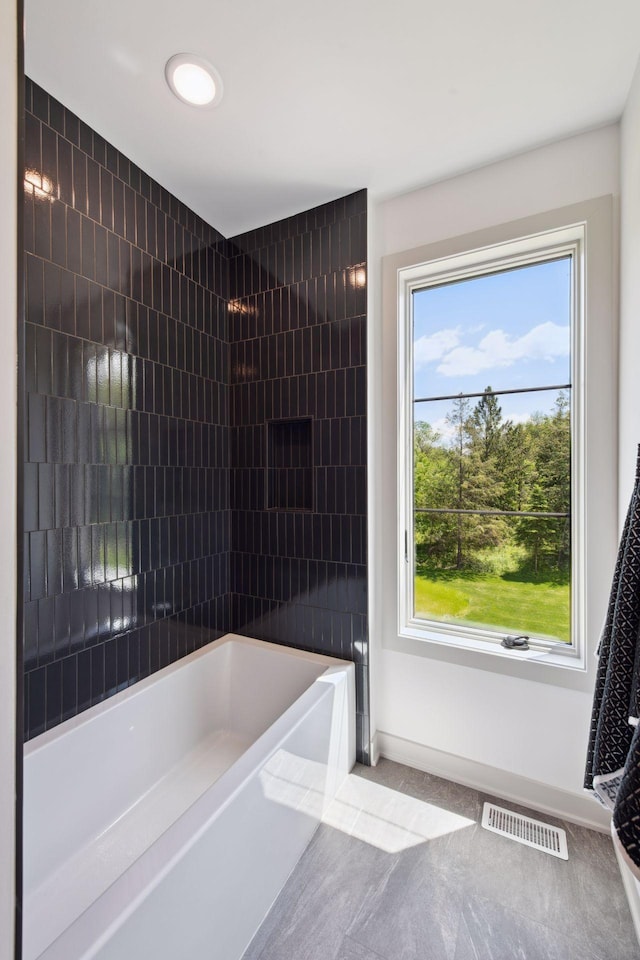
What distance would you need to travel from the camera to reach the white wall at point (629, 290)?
4.32ft

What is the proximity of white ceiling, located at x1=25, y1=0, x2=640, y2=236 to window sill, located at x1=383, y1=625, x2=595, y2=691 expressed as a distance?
2098mm

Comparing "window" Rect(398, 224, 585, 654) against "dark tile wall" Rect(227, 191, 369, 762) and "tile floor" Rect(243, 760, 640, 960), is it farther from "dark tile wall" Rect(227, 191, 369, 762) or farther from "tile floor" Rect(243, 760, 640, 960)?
"tile floor" Rect(243, 760, 640, 960)

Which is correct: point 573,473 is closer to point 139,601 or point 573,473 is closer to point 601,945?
point 601,945

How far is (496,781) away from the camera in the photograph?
69.5 inches

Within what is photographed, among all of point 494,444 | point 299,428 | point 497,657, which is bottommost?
point 497,657

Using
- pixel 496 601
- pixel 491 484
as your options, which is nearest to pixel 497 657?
pixel 496 601

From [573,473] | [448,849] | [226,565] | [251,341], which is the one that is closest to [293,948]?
[448,849]

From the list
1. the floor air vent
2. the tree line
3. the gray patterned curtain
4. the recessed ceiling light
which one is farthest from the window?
the recessed ceiling light

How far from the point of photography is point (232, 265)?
2.29 meters

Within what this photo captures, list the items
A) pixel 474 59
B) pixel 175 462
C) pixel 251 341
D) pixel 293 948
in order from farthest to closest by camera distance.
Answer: pixel 251 341 < pixel 175 462 < pixel 474 59 < pixel 293 948

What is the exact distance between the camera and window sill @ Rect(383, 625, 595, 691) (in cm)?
164

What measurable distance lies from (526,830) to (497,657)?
0.62m

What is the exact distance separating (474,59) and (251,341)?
1.39 metres

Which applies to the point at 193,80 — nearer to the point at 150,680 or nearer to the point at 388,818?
the point at 150,680
